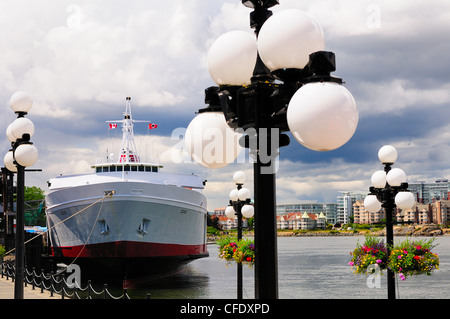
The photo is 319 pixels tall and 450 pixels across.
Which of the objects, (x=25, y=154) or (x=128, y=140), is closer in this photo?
(x=25, y=154)

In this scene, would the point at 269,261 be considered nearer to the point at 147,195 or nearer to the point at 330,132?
the point at 330,132

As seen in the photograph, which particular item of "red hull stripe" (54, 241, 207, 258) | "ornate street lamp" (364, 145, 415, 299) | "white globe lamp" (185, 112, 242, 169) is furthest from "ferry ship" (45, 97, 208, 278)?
"white globe lamp" (185, 112, 242, 169)

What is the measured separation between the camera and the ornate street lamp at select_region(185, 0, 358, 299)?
3414mm

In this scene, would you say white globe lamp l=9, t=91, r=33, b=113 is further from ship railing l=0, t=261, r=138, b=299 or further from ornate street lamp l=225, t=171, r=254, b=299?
ornate street lamp l=225, t=171, r=254, b=299

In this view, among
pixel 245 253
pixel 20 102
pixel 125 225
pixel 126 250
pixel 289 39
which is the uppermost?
pixel 20 102

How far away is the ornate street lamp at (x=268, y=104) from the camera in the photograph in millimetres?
3414

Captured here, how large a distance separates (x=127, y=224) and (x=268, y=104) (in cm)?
2575

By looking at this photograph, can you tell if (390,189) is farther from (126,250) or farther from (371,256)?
(126,250)

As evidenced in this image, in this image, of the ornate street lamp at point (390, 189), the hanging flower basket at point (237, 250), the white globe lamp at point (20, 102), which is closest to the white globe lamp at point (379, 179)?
the ornate street lamp at point (390, 189)

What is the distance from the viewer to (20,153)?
10.7 metres

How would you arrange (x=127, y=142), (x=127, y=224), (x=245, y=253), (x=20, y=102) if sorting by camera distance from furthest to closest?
(x=127, y=142)
(x=127, y=224)
(x=245, y=253)
(x=20, y=102)

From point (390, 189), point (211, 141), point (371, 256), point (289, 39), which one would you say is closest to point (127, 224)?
point (371, 256)

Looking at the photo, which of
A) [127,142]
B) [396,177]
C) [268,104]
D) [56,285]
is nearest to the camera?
[268,104]
